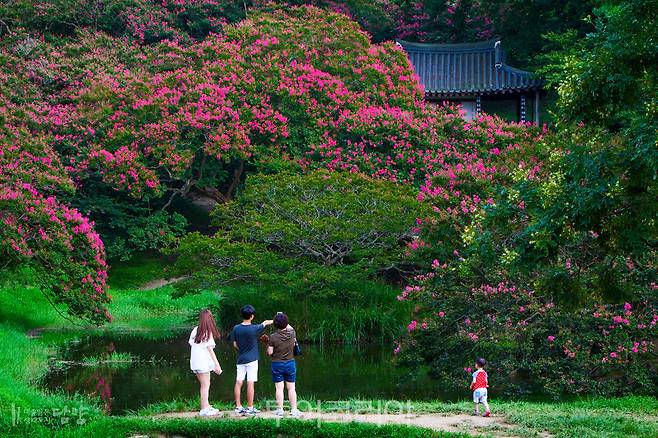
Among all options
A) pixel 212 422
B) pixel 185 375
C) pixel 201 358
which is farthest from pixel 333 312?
pixel 212 422

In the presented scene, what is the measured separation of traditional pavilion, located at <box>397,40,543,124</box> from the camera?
35250 mm

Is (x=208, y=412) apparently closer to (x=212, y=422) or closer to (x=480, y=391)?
(x=212, y=422)

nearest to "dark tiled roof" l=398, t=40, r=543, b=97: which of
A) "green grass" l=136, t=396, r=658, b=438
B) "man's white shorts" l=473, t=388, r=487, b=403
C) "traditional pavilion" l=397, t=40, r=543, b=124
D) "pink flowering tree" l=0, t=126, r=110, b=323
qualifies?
"traditional pavilion" l=397, t=40, r=543, b=124

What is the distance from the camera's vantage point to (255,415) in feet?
37.2

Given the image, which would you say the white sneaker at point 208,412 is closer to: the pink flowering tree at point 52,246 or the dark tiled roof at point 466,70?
the pink flowering tree at point 52,246

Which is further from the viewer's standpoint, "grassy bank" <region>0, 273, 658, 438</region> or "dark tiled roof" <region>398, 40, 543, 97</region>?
"dark tiled roof" <region>398, 40, 543, 97</region>

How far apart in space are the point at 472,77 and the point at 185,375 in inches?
864

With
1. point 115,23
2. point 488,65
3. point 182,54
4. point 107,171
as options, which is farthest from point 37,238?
point 488,65

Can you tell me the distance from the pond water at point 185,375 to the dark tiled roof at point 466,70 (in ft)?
54.1

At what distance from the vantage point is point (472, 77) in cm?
3619

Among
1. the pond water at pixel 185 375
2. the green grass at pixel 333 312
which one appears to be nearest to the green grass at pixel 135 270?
the green grass at pixel 333 312

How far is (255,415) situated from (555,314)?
19.1 feet

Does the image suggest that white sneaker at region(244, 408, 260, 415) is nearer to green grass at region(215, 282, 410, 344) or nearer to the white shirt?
the white shirt

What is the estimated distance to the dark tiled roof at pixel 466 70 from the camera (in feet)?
115
